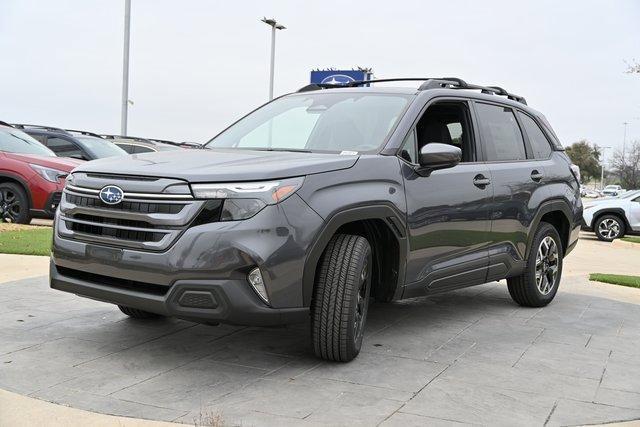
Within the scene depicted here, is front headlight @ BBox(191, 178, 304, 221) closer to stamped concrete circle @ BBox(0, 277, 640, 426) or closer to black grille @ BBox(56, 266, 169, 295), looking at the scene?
black grille @ BBox(56, 266, 169, 295)

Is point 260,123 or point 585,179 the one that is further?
point 585,179

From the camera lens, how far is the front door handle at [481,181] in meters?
5.30

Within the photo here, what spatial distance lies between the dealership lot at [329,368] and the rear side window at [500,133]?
1.41 metres

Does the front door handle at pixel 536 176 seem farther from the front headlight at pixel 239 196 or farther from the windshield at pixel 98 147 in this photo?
the windshield at pixel 98 147

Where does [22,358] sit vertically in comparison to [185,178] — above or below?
below

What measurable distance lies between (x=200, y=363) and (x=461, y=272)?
2087mm

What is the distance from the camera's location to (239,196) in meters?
3.73

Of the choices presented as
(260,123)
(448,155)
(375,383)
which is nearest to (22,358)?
(375,383)

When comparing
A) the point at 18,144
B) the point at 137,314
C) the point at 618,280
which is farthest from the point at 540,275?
the point at 18,144

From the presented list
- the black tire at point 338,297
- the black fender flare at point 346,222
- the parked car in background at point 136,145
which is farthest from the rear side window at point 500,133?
the parked car in background at point 136,145

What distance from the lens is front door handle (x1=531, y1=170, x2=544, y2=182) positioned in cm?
612

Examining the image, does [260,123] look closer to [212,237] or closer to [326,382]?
[212,237]

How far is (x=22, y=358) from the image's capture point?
413 centimetres

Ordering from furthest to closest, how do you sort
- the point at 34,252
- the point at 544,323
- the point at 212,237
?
1. the point at 34,252
2. the point at 544,323
3. the point at 212,237
